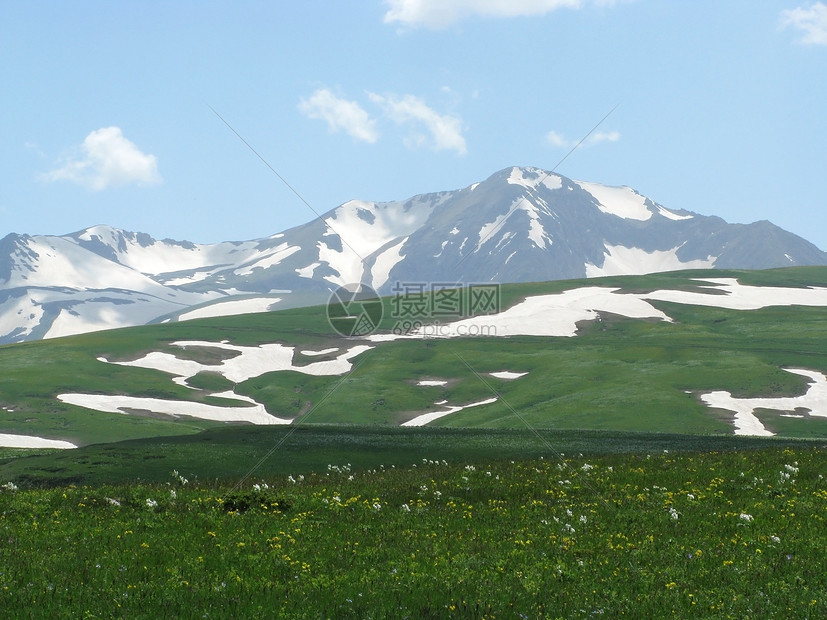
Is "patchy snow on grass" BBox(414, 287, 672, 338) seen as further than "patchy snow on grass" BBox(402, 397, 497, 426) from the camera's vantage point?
Yes

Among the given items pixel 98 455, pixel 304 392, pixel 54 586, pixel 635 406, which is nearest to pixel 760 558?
pixel 54 586

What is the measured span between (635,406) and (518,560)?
9112cm

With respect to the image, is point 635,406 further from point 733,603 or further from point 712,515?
point 733,603

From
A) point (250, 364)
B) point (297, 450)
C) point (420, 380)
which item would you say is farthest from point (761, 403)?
point (250, 364)

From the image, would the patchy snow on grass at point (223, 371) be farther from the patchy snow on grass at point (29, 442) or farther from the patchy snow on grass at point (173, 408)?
the patchy snow on grass at point (29, 442)

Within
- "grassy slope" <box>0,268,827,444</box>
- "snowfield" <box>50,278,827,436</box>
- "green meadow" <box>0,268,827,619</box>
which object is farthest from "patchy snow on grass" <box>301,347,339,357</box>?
"green meadow" <box>0,268,827,619</box>

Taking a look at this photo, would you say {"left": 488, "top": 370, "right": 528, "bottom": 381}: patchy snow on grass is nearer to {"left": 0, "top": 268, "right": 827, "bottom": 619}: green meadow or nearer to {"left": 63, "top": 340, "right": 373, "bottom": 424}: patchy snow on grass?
{"left": 63, "top": 340, "right": 373, "bottom": 424}: patchy snow on grass

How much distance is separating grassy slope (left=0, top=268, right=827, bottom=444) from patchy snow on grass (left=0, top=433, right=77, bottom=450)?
237 cm

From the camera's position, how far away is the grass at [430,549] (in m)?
13.5

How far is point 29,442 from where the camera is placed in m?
94.8

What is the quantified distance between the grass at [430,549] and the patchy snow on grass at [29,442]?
7513 centimetres

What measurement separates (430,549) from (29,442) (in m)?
91.0

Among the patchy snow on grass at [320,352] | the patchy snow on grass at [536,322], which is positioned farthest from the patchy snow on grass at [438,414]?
the patchy snow on grass at [536,322]

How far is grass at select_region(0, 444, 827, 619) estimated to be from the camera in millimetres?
13547
